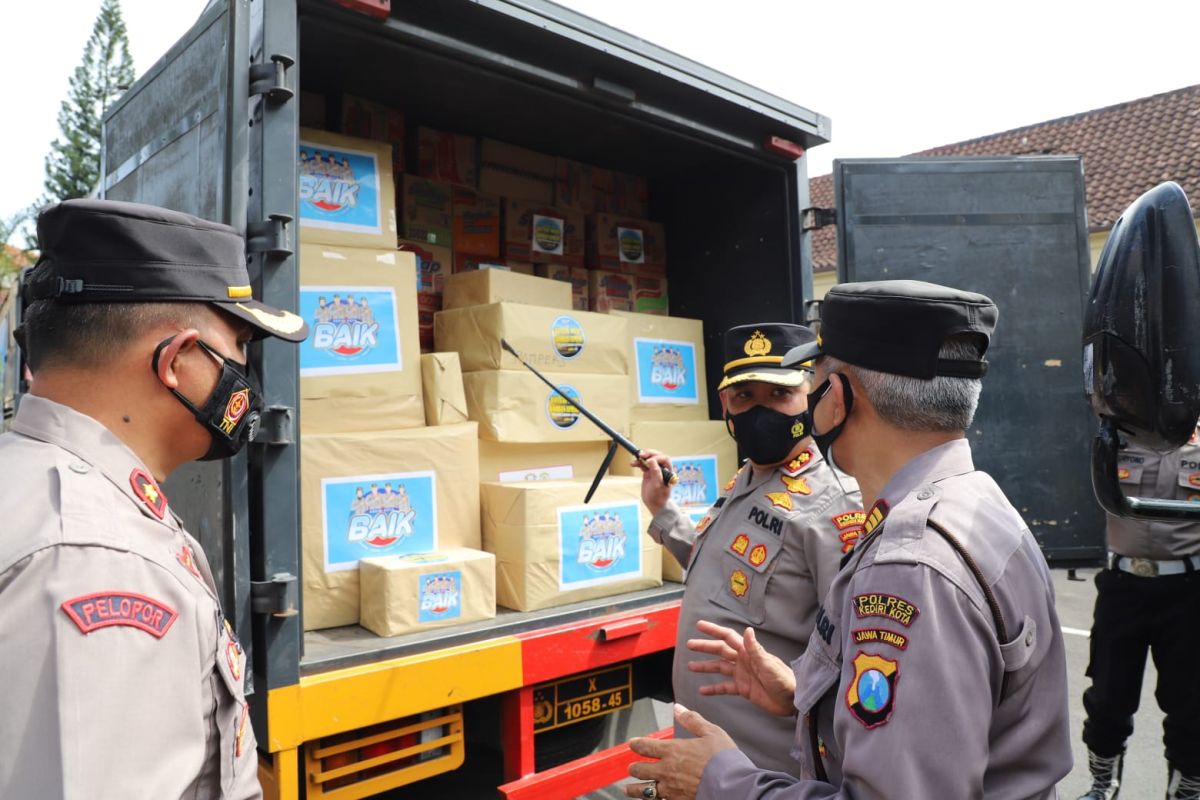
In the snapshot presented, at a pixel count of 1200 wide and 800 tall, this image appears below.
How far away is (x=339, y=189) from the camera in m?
2.88

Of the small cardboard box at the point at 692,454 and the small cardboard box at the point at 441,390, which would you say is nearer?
the small cardboard box at the point at 441,390

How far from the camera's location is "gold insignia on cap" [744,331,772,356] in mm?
2443

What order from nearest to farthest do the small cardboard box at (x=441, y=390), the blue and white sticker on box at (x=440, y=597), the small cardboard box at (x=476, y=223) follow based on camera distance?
the blue and white sticker on box at (x=440, y=597) → the small cardboard box at (x=441, y=390) → the small cardboard box at (x=476, y=223)

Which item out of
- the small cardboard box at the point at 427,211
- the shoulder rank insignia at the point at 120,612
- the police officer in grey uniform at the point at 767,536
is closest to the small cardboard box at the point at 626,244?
the small cardboard box at the point at 427,211

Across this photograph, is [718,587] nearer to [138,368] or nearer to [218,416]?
[218,416]

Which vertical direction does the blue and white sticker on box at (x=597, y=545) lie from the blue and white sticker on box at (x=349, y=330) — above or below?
below

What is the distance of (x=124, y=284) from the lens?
1.24 metres

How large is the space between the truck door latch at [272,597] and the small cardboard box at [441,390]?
1019mm

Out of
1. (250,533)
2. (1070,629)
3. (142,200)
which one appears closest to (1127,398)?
(250,533)

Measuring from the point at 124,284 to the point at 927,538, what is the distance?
47.8 inches

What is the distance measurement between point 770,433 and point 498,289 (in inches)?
56.3

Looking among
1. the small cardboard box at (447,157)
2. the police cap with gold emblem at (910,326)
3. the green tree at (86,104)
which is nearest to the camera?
the police cap with gold emblem at (910,326)

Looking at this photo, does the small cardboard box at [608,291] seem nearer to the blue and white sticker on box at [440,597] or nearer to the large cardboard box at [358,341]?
the large cardboard box at [358,341]

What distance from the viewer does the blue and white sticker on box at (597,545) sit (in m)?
2.88
